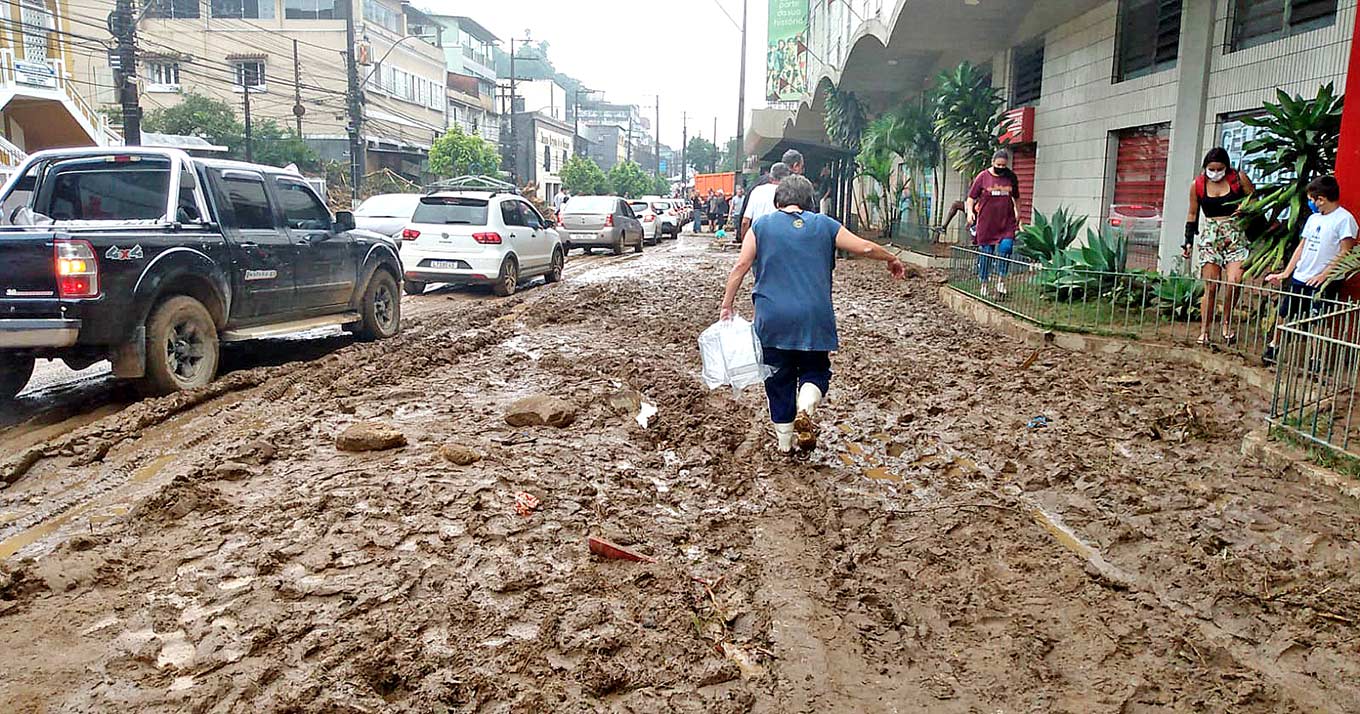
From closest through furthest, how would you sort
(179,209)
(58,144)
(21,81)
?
(179,209) → (21,81) → (58,144)

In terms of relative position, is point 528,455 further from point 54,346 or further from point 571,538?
point 54,346

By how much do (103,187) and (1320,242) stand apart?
362 inches

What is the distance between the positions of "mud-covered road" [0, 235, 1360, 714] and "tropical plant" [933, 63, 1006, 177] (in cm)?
1202

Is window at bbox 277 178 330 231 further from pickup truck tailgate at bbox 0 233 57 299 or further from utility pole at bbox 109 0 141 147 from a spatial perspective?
utility pole at bbox 109 0 141 147

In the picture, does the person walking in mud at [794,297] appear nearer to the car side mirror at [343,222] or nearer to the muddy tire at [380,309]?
the car side mirror at [343,222]

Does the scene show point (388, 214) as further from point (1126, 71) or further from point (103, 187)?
point (1126, 71)

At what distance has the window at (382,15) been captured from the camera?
5497 cm

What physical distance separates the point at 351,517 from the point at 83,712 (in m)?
1.76

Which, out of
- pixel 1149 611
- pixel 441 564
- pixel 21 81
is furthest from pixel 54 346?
pixel 21 81

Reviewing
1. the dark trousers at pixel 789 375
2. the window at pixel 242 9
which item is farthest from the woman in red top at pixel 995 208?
the window at pixel 242 9

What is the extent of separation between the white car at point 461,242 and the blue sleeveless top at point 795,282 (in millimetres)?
9849

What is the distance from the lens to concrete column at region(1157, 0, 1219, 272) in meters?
12.3

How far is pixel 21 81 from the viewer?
2502 cm

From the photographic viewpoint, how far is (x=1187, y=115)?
1259 centimetres
